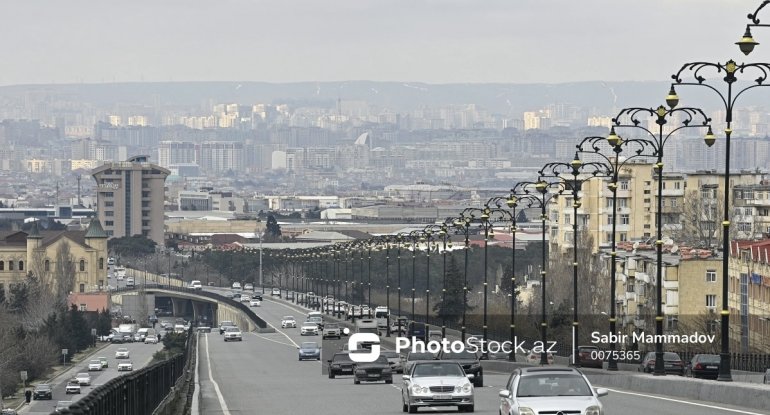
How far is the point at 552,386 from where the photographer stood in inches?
1248

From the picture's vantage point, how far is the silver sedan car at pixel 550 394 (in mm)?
30750

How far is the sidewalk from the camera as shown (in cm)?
9506

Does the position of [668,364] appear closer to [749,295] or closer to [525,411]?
[749,295]

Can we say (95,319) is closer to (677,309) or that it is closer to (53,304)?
(53,304)

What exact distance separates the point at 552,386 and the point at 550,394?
287 millimetres

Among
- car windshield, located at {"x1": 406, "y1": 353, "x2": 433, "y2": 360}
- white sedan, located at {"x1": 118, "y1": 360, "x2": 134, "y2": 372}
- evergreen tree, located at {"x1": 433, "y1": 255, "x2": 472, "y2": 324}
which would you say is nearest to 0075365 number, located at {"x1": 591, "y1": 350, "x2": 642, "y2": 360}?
car windshield, located at {"x1": 406, "y1": 353, "x2": 433, "y2": 360}

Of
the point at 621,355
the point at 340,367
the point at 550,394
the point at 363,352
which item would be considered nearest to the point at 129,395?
the point at 550,394

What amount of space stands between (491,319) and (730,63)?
80.6m

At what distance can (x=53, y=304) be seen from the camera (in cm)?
17512

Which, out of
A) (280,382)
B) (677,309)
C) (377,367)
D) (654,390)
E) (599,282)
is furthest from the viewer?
(599,282)

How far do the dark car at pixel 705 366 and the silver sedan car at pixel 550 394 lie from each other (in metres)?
28.8

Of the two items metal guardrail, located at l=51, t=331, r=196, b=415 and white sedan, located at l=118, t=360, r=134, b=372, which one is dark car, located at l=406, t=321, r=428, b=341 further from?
metal guardrail, located at l=51, t=331, r=196, b=415

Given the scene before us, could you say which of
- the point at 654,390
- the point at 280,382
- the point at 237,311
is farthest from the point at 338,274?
the point at 654,390

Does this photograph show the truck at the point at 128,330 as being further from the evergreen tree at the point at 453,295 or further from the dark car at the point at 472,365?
the dark car at the point at 472,365
